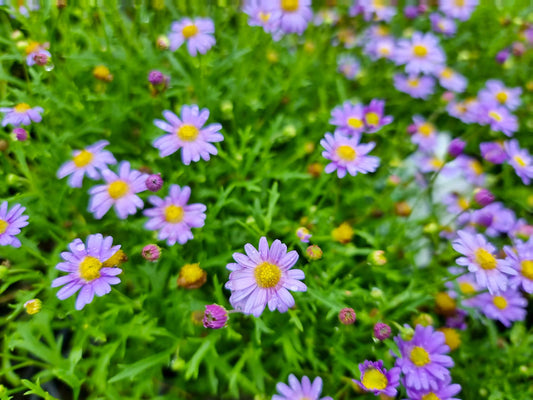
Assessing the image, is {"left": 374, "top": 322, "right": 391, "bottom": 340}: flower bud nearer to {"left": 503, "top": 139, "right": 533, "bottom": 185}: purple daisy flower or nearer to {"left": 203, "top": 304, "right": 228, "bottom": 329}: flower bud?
{"left": 203, "top": 304, "right": 228, "bottom": 329}: flower bud

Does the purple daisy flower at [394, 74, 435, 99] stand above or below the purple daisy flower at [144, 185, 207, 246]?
below

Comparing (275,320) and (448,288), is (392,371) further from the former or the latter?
(448,288)

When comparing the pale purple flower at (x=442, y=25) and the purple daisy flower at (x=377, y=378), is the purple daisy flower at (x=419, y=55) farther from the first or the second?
the purple daisy flower at (x=377, y=378)

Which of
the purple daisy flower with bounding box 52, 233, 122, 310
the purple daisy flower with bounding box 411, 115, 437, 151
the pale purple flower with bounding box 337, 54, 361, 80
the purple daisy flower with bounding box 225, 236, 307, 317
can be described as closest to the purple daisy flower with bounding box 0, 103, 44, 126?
the purple daisy flower with bounding box 52, 233, 122, 310

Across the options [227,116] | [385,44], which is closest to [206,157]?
[227,116]

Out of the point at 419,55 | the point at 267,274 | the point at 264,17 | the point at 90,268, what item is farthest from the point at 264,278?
the point at 419,55

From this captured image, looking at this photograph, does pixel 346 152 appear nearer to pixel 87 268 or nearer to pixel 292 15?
pixel 292 15
